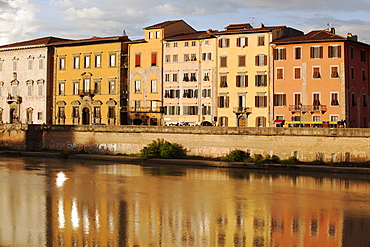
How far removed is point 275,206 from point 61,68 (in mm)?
44089

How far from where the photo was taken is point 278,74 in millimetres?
52938

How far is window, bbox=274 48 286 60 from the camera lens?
5269cm

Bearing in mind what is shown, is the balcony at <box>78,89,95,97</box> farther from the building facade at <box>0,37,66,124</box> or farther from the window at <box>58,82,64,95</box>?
the building facade at <box>0,37,66,124</box>

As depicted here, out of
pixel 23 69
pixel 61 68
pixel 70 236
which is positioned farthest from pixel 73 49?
pixel 70 236

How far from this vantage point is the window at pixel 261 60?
5347 cm

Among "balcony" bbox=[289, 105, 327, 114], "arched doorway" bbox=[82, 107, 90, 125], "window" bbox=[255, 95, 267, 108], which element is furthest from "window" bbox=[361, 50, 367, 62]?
"arched doorway" bbox=[82, 107, 90, 125]

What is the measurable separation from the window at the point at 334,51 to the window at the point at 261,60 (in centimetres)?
581

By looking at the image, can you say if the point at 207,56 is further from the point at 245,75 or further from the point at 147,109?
the point at 147,109

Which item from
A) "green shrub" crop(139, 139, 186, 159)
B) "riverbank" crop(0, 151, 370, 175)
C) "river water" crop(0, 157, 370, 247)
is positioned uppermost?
"green shrub" crop(139, 139, 186, 159)

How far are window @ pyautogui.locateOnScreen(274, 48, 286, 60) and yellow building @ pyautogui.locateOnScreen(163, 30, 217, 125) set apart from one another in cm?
590

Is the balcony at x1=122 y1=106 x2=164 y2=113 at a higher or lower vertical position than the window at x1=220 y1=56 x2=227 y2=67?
lower

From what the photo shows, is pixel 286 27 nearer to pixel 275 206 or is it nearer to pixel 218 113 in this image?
pixel 218 113

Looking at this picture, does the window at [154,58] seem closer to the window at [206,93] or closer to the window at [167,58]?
the window at [167,58]

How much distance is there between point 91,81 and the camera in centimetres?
6200
